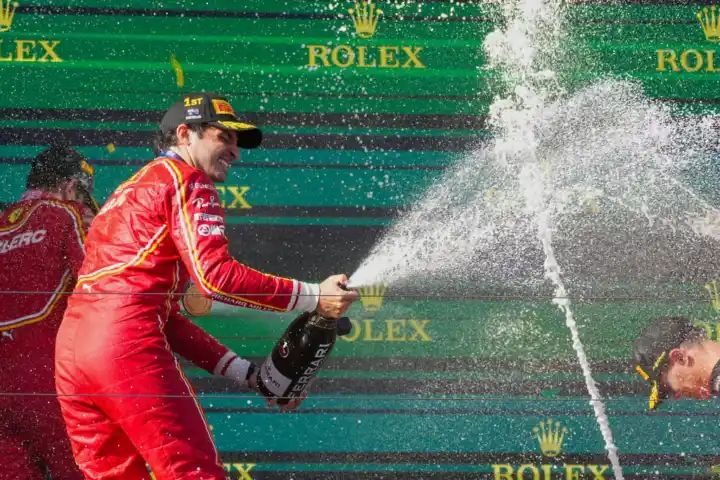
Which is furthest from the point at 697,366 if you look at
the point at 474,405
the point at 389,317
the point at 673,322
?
the point at 389,317

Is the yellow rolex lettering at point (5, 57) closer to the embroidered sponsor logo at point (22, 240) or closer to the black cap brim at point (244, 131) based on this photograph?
the embroidered sponsor logo at point (22, 240)

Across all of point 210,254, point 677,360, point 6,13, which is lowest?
point 210,254

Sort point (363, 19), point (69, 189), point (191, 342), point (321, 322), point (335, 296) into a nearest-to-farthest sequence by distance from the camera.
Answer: point (335, 296)
point (321, 322)
point (191, 342)
point (69, 189)
point (363, 19)

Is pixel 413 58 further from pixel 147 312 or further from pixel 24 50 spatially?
Result: pixel 147 312

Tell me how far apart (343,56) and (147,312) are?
1603 mm

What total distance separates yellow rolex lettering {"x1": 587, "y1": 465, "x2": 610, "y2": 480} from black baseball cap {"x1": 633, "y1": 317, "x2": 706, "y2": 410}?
0.96 ft

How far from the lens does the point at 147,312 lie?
9.03ft

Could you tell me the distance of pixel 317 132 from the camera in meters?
4.04

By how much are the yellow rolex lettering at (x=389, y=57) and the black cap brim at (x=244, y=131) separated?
3.41ft

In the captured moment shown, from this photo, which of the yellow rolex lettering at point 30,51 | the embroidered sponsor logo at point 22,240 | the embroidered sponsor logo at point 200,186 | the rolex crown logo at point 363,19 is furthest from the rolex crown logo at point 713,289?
the yellow rolex lettering at point 30,51

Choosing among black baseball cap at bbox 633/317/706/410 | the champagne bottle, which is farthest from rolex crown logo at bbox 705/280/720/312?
the champagne bottle

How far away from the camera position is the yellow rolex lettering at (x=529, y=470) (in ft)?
13.2

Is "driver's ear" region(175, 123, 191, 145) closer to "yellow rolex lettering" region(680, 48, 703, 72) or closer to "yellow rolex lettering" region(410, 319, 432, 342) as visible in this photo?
"yellow rolex lettering" region(410, 319, 432, 342)

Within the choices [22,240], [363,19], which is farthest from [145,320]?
[363,19]
